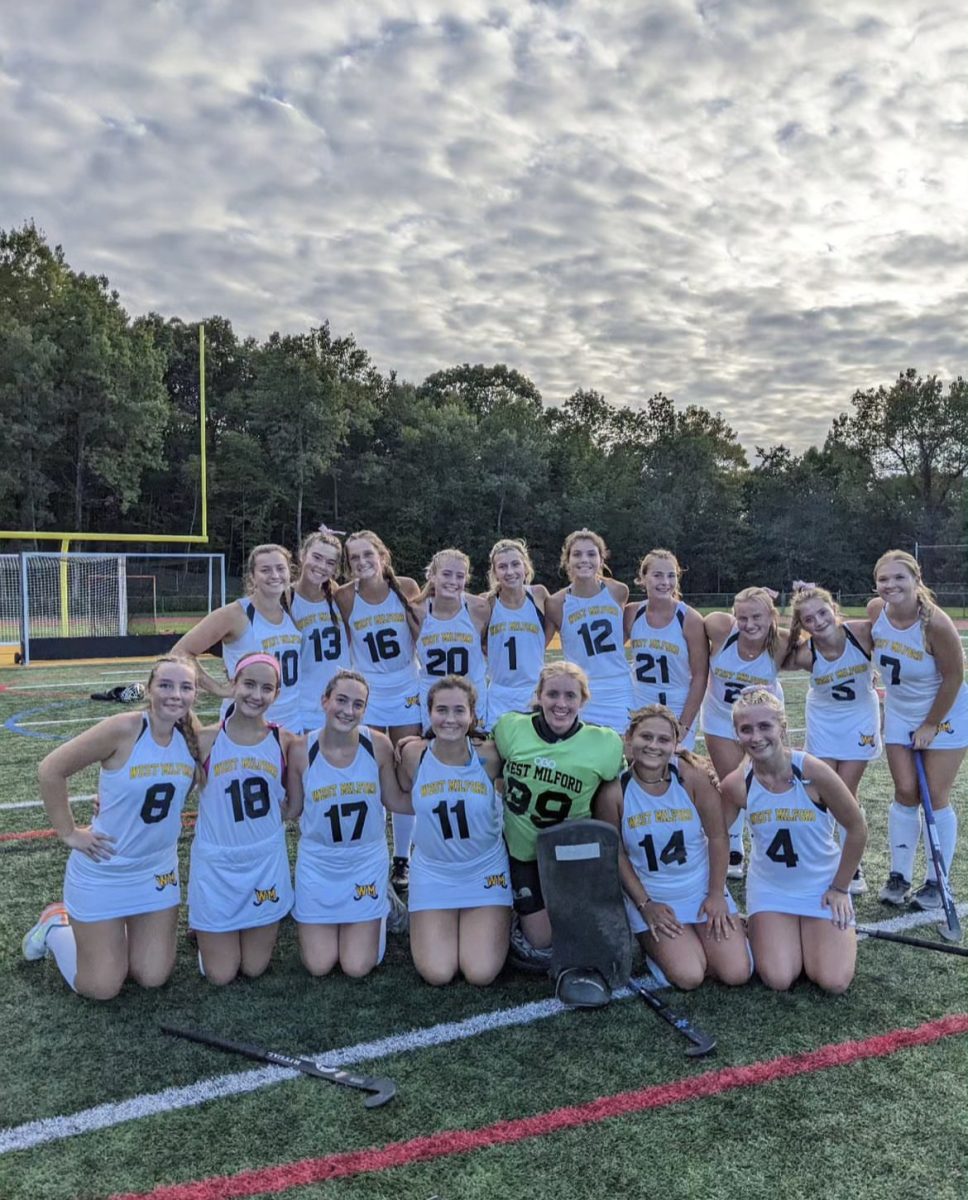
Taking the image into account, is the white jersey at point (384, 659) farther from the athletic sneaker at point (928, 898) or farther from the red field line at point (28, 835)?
the athletic sneaker at point (928, 898)

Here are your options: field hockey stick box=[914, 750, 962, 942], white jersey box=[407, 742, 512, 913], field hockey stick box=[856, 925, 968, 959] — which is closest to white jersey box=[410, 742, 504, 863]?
white jersey box=[407, 742, 512, 913]

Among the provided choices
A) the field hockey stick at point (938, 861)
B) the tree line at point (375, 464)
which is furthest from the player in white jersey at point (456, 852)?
the tree line at point (375, 464)

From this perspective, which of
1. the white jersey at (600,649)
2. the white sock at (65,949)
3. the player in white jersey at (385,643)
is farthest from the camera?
the white jersey at (600,649)

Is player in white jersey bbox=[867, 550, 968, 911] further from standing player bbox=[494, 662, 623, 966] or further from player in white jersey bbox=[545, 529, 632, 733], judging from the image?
standing player bbox=[494, 662, 623, 966]

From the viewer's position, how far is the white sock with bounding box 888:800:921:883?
14.1ft

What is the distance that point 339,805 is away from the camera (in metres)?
3.64

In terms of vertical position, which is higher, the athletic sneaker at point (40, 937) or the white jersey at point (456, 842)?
the white jersey at point (456, 842)

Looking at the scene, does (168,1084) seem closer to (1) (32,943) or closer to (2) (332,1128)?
(2) (332,1128)

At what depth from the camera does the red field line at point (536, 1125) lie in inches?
90.7

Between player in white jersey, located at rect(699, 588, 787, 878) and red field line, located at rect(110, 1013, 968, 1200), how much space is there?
Answer: 5.02 ft

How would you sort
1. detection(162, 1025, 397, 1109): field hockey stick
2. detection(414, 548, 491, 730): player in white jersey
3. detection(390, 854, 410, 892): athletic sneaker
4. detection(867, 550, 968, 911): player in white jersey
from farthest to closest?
1. detection(414, 548, 491, 730): player in white jersey
2. detection(390, 854, 410, 892): athletic sneaker
3. detection(867, 550, 968, 911): player in white jersey
4. detection(162, 1025, 397, 1109): field hockey stick

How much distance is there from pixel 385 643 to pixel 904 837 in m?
2.80

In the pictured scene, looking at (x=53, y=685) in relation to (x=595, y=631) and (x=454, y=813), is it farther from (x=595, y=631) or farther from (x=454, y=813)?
(x=454, y=813)

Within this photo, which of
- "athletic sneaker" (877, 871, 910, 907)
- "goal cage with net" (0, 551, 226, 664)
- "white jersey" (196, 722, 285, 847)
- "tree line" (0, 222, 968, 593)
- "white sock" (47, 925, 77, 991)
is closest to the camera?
"white sock" (47, 925, 77, 991)
